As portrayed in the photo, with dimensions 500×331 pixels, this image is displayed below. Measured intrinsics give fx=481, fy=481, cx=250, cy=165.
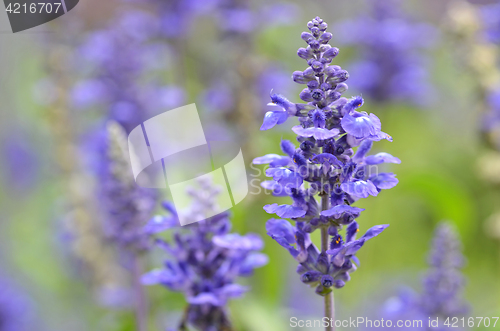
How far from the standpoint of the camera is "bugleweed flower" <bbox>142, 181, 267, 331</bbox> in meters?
1.95

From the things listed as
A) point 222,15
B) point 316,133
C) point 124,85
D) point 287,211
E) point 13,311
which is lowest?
point 13,311

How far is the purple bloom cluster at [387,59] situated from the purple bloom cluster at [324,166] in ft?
8.19

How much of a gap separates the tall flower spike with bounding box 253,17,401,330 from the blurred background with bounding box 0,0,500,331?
4.87 ft

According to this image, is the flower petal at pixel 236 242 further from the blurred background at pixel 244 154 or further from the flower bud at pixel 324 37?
the blurred background at pixel 244 154

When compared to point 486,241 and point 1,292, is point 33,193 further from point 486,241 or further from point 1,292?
point 486,241

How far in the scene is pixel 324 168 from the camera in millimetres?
1466

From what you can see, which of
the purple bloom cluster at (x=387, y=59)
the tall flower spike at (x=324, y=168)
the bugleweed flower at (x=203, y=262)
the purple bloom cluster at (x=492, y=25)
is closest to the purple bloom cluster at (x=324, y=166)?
the tall flower spike at (x=324, y=168)

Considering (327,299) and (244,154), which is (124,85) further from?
(327,299)

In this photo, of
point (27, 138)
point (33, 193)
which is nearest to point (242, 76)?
point (33, 193)

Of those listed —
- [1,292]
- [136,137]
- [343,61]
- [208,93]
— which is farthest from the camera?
[343,61]

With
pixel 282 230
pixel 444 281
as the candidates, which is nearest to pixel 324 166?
pixel 282 230

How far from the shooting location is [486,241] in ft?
13.1

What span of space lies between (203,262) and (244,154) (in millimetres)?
1651

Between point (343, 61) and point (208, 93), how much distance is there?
6.86 ft
